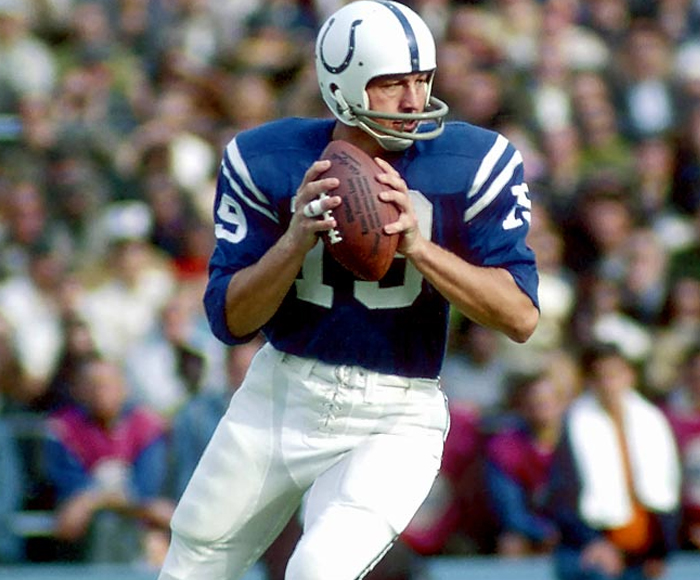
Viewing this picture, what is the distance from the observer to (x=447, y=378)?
744 centimetres

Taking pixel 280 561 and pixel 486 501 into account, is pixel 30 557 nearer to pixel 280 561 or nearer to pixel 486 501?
pixel 280 561

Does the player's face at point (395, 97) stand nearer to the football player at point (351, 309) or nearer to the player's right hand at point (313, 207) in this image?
the football player at point (351, 309)

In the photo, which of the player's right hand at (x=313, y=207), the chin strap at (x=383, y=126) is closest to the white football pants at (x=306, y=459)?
the player's right hand at (x=313, y=207)

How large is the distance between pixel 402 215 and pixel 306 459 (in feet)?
2.25

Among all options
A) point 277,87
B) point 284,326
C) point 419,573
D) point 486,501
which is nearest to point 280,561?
point 419,573

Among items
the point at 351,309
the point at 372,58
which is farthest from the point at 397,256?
the point at 372,58

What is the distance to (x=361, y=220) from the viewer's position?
3762 mm

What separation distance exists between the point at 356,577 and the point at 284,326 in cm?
65

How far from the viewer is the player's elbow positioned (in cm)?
398

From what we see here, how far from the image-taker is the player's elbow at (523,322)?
398cm

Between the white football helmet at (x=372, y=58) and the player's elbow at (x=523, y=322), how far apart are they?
18.1 inches

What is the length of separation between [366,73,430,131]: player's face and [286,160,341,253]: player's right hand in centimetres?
23

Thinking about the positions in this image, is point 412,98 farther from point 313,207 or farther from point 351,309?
point 351,309

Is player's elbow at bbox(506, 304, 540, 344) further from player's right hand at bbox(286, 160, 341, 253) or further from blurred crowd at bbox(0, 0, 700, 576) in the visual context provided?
blurred crowd at bbox(0, 0, 700, 576)
